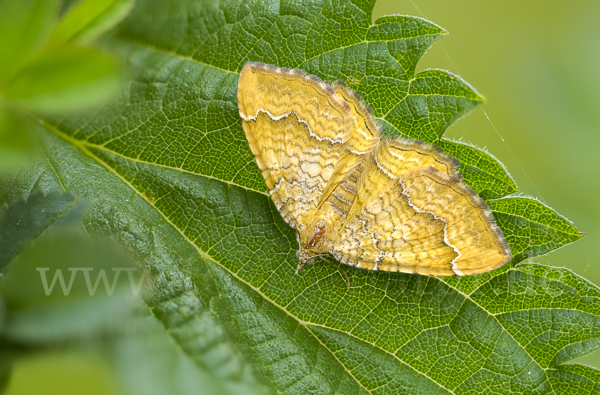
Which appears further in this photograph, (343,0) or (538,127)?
(538,127)

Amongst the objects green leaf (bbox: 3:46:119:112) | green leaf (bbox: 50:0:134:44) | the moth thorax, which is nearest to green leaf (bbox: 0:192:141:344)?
green leaf (bbox: 3:46:119:112)

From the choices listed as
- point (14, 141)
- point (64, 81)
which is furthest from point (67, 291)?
point (64, 81)

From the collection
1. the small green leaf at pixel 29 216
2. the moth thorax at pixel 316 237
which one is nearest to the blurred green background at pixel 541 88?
the moth thorax at pixel 316 237

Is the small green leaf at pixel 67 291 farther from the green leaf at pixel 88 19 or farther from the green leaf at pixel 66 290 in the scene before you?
the green leaf at pixel 88 19

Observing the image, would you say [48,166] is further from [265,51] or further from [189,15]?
[265,51]

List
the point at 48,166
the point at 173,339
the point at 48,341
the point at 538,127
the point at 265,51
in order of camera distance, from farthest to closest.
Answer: the point at 538,127 → the point at 265,51 → the point at 48,166 → the point at 173,339 → the point at 48,341

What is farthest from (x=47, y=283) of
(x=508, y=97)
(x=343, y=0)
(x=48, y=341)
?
(x=508, y=97)

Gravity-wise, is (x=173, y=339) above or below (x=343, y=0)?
below
